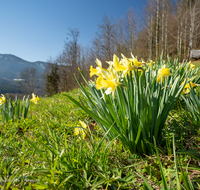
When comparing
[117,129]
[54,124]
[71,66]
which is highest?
[71,66]

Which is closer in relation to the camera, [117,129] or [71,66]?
[117,129]

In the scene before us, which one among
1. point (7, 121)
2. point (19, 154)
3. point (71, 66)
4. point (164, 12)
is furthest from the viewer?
point (71, 66)

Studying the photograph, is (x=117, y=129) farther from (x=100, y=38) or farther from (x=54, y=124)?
(x=100, y=38)

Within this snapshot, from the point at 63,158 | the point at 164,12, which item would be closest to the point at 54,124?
the point at 63,158

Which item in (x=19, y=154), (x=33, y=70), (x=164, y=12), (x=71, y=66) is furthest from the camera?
(x=33, y=70)

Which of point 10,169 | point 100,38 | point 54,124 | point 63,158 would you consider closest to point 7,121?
point 54,124

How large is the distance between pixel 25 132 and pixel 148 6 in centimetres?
1914

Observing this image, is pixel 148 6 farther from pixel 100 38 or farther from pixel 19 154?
pixel 19 154

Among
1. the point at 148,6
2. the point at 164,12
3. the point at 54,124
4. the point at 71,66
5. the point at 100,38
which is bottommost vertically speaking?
the point at 54,124

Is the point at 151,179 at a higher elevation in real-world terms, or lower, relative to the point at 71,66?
lower

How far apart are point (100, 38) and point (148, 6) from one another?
713 centimetres

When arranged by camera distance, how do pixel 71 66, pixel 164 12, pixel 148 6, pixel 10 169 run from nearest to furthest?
pixel 10 169
pixel 164 12
pixel 148 6
pixel 71 66

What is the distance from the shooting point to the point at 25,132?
1.56 metres

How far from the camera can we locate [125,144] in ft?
2.97
